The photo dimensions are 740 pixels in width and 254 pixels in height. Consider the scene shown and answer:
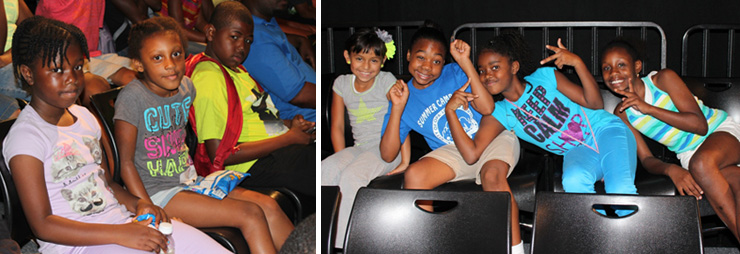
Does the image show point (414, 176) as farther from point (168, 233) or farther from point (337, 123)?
point (168, 233)

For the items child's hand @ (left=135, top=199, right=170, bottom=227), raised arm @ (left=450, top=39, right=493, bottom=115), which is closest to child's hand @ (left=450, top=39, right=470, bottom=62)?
raised arm @ (left=450, top=39, right=493, bottom=115)

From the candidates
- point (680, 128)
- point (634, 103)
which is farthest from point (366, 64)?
point (680, 128)

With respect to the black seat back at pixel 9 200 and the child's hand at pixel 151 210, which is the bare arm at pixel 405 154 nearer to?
the child's hand at pixel 151 210

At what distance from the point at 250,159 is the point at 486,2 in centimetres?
309

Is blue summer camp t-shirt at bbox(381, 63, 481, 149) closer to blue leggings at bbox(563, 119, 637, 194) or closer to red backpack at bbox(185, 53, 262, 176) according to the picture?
blue leggings at bbox(563, 119, 637, 194)

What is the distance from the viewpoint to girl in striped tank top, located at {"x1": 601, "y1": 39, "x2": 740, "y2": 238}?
273cm

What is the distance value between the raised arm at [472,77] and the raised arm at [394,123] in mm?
268

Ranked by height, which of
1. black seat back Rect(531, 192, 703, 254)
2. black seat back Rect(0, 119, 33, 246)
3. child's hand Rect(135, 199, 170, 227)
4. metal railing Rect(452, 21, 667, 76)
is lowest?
black seat back Rect(531, 192, 703, 254)

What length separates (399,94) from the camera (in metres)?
2.96

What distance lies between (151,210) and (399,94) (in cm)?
141

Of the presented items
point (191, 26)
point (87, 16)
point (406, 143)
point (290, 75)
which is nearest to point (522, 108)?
point (406, 143)

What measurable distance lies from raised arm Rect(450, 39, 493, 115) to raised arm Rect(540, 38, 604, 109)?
29 centimetres

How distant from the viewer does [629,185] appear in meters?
2.74

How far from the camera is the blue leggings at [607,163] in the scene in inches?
109
